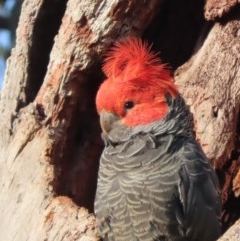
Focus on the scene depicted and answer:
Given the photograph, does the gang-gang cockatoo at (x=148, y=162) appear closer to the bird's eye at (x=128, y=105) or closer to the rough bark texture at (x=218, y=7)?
the bird's eye at (x=128, y=105)

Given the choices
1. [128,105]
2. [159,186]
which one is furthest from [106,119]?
[159,186]

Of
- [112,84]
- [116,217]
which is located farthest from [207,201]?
[112,84]

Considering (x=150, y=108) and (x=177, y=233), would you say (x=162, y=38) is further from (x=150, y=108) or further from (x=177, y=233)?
(x=177, y=233)

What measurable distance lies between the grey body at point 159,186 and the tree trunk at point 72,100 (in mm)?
215

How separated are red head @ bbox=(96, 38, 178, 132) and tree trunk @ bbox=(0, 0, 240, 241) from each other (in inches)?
10.1

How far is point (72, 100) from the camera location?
5512 mm

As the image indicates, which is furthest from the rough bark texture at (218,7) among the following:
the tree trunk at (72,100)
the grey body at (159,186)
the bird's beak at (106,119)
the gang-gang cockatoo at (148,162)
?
the bird's beak at (106,119)

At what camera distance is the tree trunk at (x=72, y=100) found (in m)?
5.35

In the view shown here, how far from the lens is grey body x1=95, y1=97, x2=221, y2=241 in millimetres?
5023

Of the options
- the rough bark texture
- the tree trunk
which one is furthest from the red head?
the rough bark texture

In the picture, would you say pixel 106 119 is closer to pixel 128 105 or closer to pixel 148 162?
pixel 128 105

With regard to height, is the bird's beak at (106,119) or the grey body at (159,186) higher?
the bird's beak at (106,119)

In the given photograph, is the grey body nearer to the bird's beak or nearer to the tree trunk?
the bird's beak

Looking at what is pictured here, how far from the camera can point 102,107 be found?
17.0 feet
